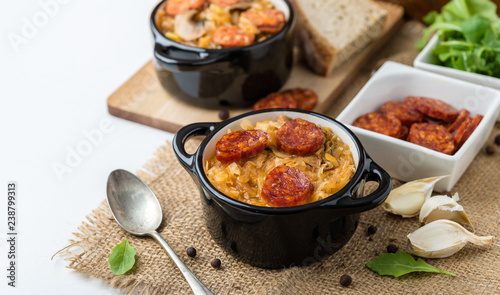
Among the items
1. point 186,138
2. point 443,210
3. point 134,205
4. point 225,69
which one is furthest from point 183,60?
point 443,210

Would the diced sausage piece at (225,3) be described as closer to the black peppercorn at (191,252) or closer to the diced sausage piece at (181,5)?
the diced sausage piece at (181,5)

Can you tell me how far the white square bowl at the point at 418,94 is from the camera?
3.06m

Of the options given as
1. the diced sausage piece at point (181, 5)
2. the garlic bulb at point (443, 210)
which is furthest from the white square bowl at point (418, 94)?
the diced sausage piece at point (181, 5)

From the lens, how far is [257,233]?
2.52 m

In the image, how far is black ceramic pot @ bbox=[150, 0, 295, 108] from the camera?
139 inches

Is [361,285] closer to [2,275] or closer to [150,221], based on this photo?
[150,221]

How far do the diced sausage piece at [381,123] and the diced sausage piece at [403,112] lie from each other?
6 cm

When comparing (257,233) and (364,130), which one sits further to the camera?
(364,130)

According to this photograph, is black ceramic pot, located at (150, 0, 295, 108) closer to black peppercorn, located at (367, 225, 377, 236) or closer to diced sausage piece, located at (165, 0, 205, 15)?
diced sausage piece, located at (165, 0, 205, 15)

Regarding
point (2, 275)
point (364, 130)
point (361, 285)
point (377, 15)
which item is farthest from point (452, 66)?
point (2, 275)

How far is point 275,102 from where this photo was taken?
3.75 meters

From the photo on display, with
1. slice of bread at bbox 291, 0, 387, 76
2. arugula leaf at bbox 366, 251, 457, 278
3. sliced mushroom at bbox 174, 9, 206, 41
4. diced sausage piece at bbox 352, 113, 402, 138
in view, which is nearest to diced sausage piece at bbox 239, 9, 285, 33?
sliced mushroom at bbox 174, 9, 206, 41

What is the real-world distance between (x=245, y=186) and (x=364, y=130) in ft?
2.87

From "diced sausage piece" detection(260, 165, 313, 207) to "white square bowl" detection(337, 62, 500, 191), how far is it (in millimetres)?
713
